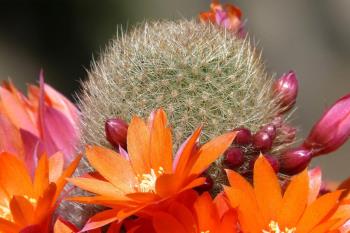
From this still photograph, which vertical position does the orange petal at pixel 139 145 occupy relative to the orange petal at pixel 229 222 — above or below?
above

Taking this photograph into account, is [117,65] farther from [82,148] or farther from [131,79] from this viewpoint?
[82,148]

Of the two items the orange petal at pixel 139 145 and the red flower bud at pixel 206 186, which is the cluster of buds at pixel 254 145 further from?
the orange petal at pixel 139 145

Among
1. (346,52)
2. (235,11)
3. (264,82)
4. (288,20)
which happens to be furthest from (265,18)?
(264,82)

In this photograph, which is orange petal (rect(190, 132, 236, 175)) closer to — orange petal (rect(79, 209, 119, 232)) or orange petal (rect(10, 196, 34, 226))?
orange petal (rect(79, 209, 119, 232))

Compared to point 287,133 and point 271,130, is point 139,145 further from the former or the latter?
point 287,133

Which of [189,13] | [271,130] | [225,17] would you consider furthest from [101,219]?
[189,13]

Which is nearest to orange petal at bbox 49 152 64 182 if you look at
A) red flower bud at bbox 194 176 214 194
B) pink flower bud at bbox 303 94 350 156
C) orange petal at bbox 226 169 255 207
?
red flower bud at bbox 194 176 214 194

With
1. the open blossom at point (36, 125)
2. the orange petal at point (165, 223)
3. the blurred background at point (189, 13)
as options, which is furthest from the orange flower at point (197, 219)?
the blurred background at point (189, 13)
